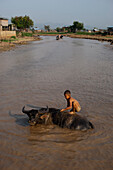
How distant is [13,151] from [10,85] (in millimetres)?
5850

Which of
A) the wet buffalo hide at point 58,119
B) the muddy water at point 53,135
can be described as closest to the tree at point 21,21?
the muddy water at point 53,135

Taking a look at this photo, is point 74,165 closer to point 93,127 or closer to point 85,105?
point 93,127

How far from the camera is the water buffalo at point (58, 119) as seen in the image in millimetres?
5578

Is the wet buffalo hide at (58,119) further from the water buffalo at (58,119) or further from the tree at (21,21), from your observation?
the tree at (21,21)

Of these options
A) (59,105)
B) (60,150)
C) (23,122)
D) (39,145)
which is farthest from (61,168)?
(59,105)

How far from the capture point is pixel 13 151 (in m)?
4.71

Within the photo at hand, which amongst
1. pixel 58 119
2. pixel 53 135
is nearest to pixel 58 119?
pixel 58 119

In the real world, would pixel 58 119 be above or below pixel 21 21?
below

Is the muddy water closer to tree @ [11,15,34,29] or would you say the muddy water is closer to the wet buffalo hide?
the wet buffalo hide

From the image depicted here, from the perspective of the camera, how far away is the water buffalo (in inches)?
220

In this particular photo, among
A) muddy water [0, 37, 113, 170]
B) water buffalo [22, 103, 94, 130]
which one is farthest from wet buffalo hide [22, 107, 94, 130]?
muddy water [0, 37, 113, 170]

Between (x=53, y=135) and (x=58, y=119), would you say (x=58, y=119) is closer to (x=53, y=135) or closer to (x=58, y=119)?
(x=58, y=119)

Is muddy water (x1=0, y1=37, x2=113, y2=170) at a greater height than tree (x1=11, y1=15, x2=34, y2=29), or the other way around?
tree (x1=11, y1=15, x2=34, y2=29)

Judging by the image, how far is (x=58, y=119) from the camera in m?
5.80
